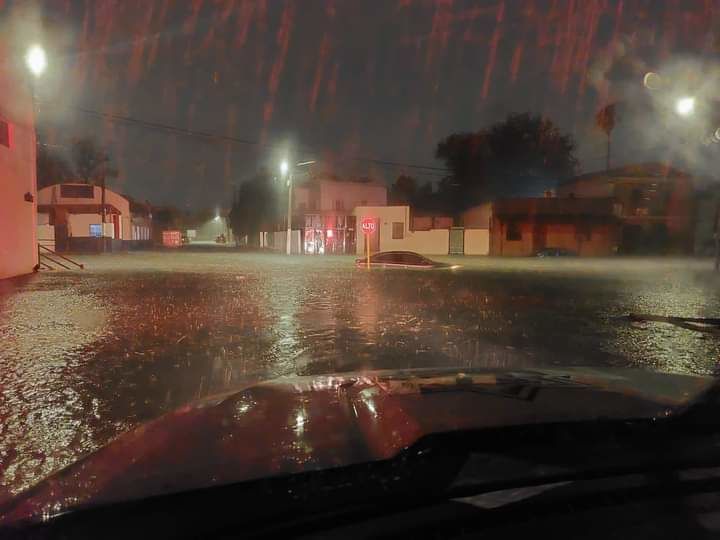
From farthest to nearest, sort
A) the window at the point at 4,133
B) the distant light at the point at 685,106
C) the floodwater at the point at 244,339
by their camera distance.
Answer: the window at the point at 4,133 → the distant light at the point at 685,106 → the floodwater at the point at 244,339

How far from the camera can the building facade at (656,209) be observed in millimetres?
56094

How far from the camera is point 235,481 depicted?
1.65 meters

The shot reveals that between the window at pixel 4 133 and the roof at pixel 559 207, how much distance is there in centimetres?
4243

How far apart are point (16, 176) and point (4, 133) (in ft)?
5.78

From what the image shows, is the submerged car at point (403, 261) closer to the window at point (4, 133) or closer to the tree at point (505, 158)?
the window at point (4, 133)

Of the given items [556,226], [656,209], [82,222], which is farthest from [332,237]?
[656,209]

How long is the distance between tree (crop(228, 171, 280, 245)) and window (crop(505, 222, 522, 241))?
97.5ft

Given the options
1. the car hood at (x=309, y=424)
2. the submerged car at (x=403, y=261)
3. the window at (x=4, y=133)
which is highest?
the window at (x=4, y=133)

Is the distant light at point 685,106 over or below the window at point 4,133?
below

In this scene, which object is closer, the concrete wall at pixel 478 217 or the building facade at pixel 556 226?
the building facade at pixel 556 226

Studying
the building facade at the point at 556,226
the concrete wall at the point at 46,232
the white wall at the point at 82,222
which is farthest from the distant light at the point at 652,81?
the white wall at the point at 82,222

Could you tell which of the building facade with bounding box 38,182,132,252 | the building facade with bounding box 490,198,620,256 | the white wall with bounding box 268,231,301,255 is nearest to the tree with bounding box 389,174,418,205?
the white wall with bounding box 268,231,301,255

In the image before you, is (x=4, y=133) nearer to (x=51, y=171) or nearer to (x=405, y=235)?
(x=405, y=235)

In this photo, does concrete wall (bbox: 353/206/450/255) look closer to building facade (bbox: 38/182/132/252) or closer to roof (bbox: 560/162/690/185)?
roof (bbox: 560/162/690/185)
